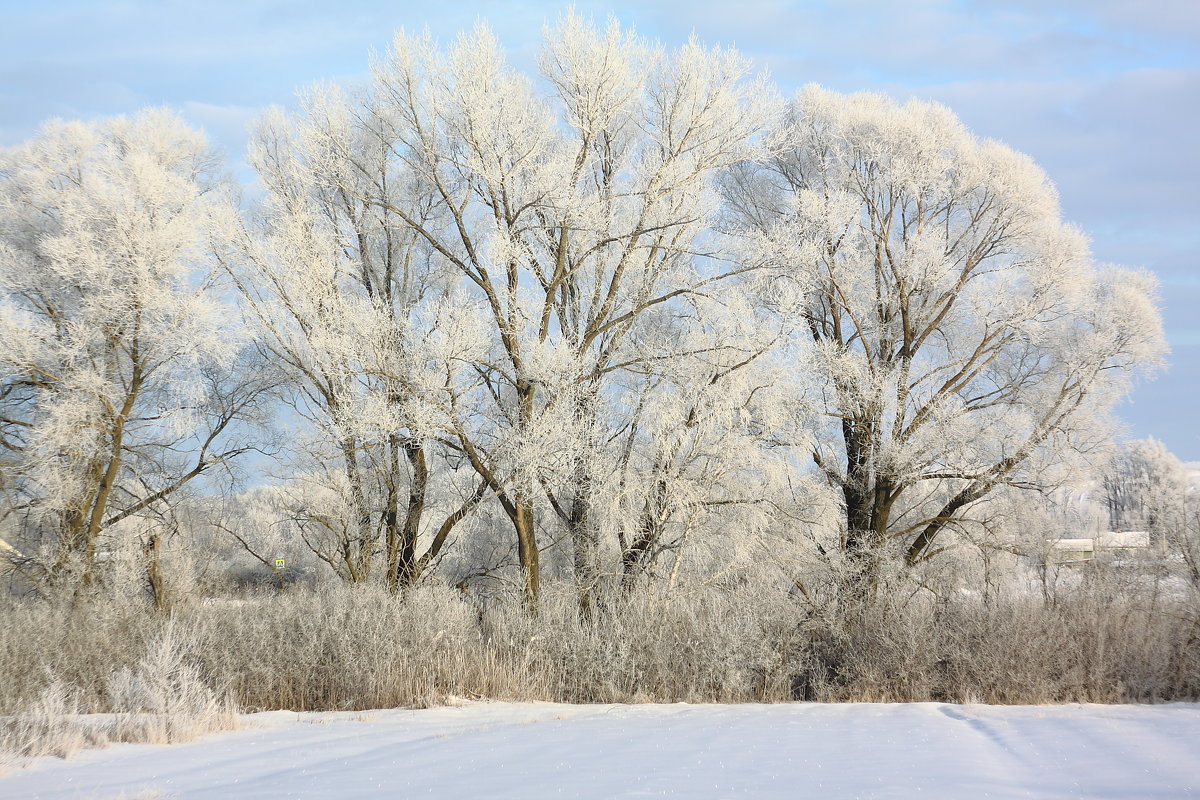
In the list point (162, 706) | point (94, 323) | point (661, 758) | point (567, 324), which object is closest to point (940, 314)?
point (567, 324)

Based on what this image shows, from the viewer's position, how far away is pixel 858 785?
529 centimetres

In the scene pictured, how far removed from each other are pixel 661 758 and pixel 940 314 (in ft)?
49.0

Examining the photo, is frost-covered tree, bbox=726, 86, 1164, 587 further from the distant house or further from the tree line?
the distant house

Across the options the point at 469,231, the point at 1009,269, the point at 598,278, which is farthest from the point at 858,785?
the point at 1009,269

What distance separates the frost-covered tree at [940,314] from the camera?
17641 mm

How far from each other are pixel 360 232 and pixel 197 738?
1183cm

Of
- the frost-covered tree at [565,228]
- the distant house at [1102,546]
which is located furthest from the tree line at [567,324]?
the distant house at [1102,546]

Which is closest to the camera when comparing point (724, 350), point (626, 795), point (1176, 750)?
point (626, 795)

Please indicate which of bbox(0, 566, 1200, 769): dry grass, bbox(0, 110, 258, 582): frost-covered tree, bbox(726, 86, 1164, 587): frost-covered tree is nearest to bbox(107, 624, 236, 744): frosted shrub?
bbox(0, 566, 1200, 769): dry grass

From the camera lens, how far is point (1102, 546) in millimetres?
14406

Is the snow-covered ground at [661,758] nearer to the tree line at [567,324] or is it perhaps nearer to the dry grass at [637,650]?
the dry grass at [637,650]

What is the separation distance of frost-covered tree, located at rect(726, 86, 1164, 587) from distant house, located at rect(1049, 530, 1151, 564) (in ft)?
5.36

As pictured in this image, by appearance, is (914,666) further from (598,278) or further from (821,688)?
(598,278)

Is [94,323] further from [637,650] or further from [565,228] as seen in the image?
[637,650]
